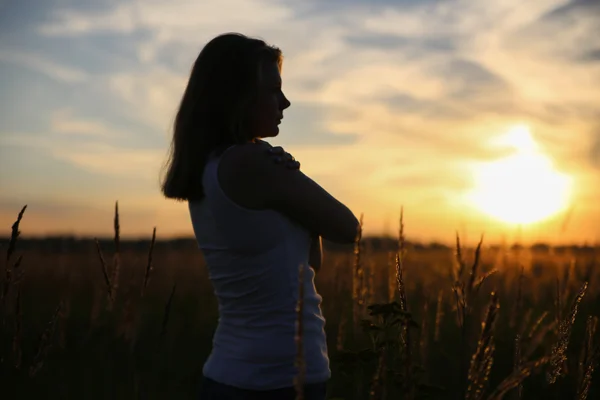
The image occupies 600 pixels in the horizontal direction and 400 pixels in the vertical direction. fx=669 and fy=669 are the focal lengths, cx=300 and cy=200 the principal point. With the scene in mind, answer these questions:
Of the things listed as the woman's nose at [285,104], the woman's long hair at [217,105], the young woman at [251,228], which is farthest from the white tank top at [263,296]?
the woman's nose at [285,104]

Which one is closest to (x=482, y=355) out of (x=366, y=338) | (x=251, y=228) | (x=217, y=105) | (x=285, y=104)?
(x=251, y=228)

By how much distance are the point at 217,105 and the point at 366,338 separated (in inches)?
106

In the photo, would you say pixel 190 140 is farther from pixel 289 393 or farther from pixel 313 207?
pixel 289 393

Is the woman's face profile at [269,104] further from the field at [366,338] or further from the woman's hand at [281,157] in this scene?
the field at [366,338]

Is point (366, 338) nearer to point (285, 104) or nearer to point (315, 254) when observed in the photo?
point (315, 254)

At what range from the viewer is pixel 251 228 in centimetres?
200

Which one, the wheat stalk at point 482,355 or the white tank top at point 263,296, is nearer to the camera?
the wheat stalk at point 482,355

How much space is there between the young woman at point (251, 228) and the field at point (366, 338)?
0.25m

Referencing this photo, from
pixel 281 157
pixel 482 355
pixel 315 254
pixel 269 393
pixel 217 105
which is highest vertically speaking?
pixel 217 105

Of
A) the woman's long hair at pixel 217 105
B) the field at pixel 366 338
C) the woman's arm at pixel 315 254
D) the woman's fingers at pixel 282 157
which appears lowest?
the field at pixel 366 338

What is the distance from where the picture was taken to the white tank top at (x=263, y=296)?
1.99 meters

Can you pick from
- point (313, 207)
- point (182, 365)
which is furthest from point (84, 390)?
point (313, 207)

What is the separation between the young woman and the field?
251 millimetres

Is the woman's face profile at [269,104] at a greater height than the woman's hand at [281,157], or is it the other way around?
the woman's face profile at [269,104]
